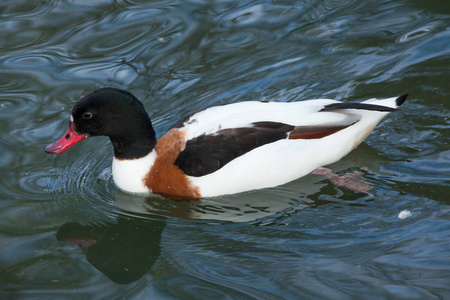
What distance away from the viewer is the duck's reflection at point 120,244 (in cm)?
493

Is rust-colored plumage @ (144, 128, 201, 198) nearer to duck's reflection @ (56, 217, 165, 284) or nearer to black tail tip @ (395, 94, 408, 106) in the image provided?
duck's reflection @ (56, 217, 165, 284)

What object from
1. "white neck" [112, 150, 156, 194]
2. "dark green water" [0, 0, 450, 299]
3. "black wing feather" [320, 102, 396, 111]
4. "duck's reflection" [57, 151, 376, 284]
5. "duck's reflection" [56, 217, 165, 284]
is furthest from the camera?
"white neck" [112, 150, 156, 194]

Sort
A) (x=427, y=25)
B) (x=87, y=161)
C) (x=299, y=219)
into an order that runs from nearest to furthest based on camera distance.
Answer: (x=299, y=219) → (x=87, y=161) → (x=427, y=25)

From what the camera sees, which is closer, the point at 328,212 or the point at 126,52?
the point at 328,212

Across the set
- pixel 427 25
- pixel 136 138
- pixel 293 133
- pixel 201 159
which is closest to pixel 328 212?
pixel 293 133

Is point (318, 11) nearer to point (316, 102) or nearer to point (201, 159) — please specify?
point (316, 102)

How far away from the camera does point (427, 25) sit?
7.73 meters

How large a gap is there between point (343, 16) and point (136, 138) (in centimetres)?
361

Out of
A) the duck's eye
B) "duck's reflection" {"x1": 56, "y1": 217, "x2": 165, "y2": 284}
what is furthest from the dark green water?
the duck's eye

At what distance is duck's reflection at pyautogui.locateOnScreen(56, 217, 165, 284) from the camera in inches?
194

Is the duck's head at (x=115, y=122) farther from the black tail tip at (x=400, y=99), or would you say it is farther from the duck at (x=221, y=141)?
the black tail tip at (x=400, y=99)

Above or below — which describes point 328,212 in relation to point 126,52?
below

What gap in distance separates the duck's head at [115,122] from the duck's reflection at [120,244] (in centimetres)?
66

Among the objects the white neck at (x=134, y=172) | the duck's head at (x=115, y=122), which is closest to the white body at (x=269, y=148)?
the white neck at (x=134, y=172)
